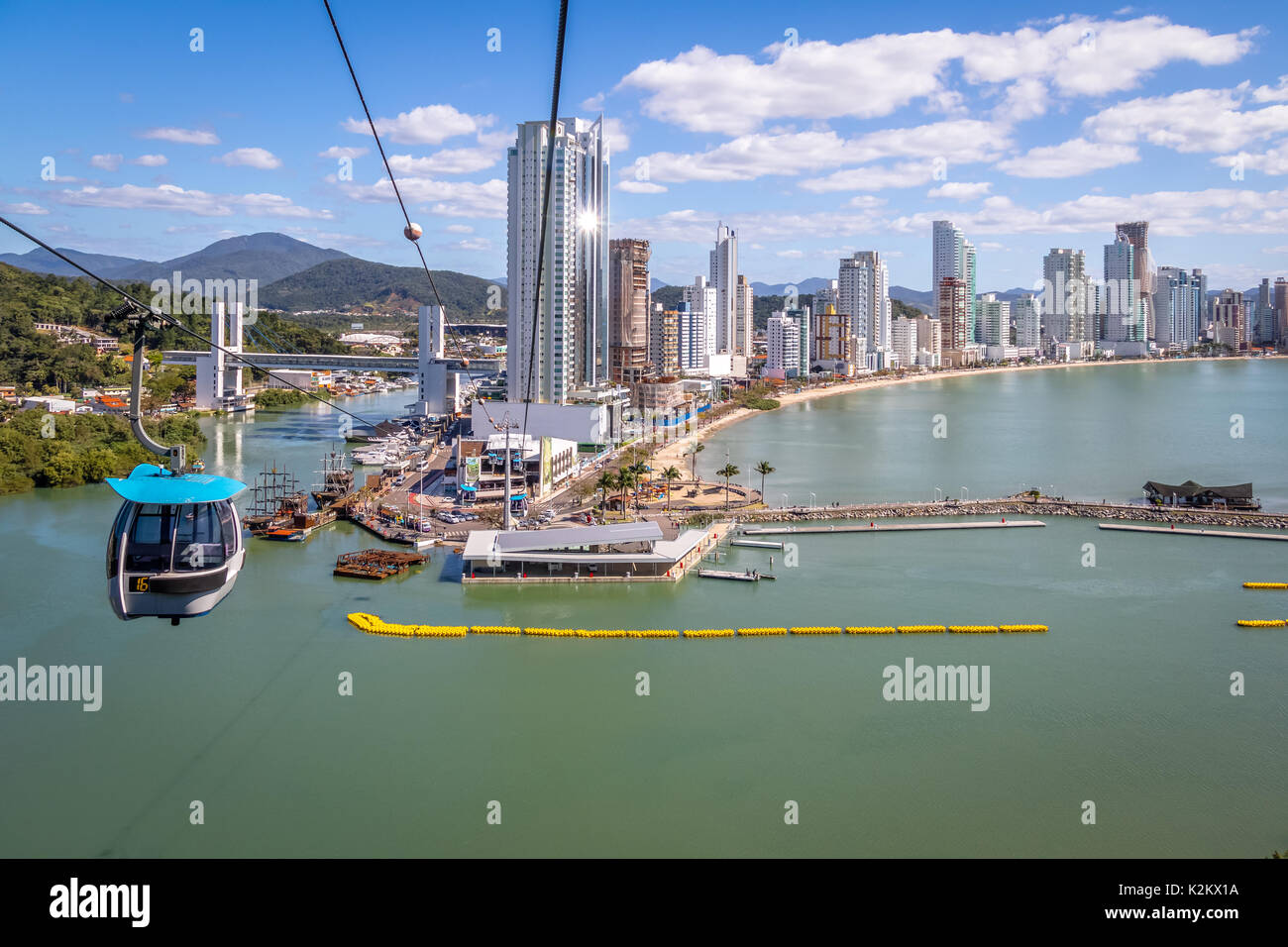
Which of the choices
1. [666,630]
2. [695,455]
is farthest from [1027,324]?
[666,630]

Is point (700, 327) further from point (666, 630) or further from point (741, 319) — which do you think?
point (666, 630)

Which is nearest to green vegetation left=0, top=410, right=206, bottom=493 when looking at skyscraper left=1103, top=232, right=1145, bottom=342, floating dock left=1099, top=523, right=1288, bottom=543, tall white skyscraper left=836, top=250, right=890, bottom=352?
floating dock left=1099, top=523, right=1288, bottom=543

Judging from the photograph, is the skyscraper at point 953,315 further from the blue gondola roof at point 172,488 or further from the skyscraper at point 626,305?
the blue gondola roof at point 172,488

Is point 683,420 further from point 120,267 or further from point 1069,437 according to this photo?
point 120,267

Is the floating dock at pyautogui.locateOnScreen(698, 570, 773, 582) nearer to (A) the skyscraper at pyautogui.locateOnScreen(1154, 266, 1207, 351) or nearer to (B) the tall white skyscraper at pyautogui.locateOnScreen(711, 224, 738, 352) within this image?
(B) the tall white skyscraper at pyautogui.locateOnScreen(711, 224, 738, 352)

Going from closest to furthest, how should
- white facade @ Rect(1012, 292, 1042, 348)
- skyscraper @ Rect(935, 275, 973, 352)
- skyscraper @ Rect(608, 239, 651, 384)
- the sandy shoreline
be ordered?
the sandy shoreline < skyscraper @ Rect(608, 239, 651, 384) < skyscraper @ Rect(935, 275, 973, 352) < white facade @ Rect(1012, 292, 1042, 348)

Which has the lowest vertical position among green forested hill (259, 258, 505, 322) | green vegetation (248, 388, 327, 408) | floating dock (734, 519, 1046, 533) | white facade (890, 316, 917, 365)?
floating dock (734, 519, 1046, 533)
